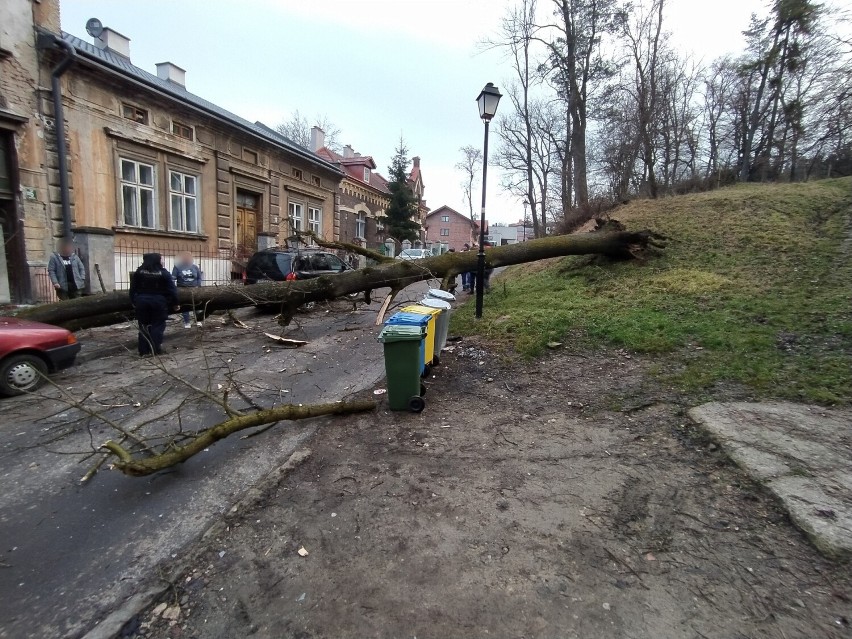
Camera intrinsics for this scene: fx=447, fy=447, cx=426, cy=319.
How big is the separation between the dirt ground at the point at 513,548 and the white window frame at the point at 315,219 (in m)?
19.2

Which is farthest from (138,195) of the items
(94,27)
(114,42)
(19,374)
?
(19,374)

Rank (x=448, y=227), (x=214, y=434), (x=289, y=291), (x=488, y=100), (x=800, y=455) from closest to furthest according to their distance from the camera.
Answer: (x=800, y=455), (x=214, y=434), (x=289, y=291), (x=488, y=100), (x=448, y=227)

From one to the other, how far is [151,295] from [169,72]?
16.3 meters


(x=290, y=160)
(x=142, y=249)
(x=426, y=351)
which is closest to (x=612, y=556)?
(x=426, y=351)

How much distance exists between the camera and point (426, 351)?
556 cm

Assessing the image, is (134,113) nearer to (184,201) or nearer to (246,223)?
(184,201)

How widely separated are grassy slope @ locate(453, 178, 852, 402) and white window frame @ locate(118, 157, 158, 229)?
1048cm

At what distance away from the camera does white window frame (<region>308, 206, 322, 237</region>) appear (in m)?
22.1

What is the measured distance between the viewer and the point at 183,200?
15211mm

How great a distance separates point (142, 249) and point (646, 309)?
13.8 meters

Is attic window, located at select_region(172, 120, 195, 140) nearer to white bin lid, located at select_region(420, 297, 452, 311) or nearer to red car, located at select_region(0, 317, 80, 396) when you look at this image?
red car, located at select_region(0, 317, 80, 396)

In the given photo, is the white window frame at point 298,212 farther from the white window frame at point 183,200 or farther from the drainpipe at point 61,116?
the drainpipe at point 61,116

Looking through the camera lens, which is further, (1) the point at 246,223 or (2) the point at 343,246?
(1) the point at 246,223

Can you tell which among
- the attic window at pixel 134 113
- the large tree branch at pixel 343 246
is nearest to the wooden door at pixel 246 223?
the attic window at pixel 134 113
